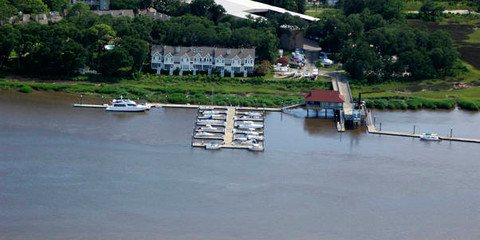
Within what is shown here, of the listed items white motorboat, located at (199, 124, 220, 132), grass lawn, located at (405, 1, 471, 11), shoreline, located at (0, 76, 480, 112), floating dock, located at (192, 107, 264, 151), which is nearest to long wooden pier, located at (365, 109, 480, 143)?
shoreline, located at (0, 76, 480, 112)

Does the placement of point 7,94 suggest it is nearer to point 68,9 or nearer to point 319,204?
point 68,9

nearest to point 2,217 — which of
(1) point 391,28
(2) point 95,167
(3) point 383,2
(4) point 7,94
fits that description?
(2) point 95,167

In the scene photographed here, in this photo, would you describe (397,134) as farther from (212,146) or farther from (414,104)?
(212,146)

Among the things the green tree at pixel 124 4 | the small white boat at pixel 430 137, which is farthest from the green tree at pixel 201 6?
the small white boat at pixel 430 137

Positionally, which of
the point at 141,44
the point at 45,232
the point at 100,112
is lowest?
the point at 45,232

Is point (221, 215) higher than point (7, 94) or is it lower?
lower

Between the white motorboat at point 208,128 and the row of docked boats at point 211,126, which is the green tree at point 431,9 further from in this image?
the white motorboat at point 208,128
